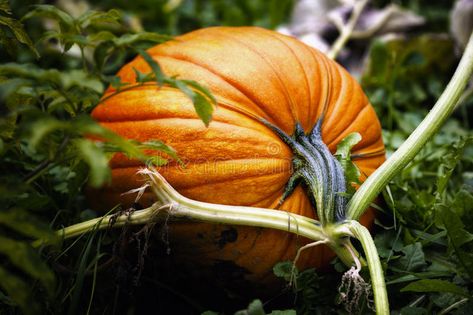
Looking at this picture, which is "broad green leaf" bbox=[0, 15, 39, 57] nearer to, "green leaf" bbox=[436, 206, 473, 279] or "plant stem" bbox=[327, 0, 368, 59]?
"green leaf" bbox=[436, 206, 473, 279]

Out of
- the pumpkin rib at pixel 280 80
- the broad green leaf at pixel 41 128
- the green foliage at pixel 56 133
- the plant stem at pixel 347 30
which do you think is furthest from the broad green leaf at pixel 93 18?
the plant stem at pixel 347 30

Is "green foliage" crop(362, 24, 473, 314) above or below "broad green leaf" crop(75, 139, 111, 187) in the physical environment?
below

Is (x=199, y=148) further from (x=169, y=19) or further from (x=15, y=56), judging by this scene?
(x=169, y=19)

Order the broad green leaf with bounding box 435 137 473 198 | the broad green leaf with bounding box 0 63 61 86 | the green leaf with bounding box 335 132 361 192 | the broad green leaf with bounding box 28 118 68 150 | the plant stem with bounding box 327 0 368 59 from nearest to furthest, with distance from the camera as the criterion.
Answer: the broad green leaf with bounding box 28 118 68 150
the broad green leaf with bounding box 0 63 61 86
the green leaf with bounding box 335 132 361 192
the broad green leaf with bounding box 435 137 473 198
the plant stem with bounding box 327 0 368 59

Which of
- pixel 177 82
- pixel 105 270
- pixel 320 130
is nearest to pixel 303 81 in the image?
pixel 320 130

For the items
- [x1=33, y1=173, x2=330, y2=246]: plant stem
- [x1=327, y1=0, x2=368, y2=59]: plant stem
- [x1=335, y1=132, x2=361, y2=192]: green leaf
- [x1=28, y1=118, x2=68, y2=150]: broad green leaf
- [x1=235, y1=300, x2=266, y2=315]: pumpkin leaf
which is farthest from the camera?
[x1=327, y1=0, x2=368, y2=59]: plant stem

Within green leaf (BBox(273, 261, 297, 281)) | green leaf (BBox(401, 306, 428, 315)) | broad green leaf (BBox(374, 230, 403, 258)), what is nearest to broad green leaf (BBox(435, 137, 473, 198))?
broad green leaf (BBox(374, 230, 403, 258))

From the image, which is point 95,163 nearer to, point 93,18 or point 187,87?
point 187,87
